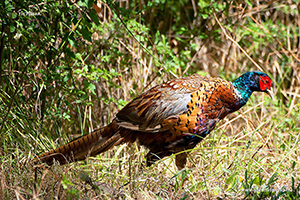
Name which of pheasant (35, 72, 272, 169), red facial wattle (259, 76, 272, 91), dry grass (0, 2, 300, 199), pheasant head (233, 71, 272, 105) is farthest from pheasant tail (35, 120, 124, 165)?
red facial wattle (259, 76, 272, 91)

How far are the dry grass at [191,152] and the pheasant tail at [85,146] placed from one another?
112 mm

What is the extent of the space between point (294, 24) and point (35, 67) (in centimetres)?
415

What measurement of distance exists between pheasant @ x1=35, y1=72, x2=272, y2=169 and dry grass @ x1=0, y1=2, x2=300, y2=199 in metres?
0.14

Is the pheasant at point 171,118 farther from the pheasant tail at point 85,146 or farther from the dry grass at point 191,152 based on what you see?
the dry grass at point 191,152

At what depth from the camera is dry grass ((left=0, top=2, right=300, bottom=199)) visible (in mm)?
2461

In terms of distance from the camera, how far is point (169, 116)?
2.95 meters

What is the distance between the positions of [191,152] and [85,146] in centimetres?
107

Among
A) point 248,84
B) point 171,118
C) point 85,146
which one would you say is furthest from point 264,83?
point 85,146

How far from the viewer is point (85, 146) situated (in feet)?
10.00

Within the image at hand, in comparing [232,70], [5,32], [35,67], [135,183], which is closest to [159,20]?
[232,70]

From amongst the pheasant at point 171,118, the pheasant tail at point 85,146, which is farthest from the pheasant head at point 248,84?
the pheasant tail at point 85,146

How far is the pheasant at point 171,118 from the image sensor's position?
2.93 meters

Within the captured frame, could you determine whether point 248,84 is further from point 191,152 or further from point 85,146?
point 85,146

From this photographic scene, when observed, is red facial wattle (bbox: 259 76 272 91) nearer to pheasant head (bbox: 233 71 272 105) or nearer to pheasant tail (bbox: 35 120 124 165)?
pheasant head (bbox: 233 71 272 105)
